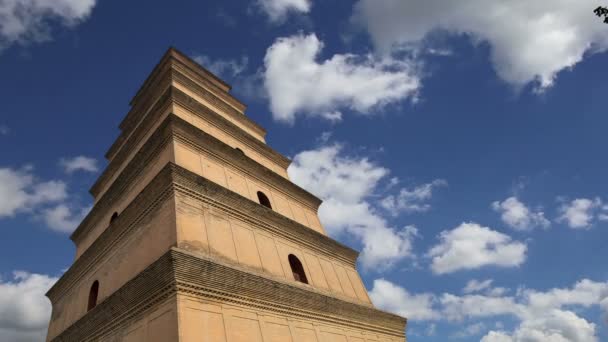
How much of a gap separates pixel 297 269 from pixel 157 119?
6894 millimetres

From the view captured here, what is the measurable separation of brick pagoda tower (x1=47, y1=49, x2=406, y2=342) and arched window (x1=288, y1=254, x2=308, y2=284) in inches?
1.2

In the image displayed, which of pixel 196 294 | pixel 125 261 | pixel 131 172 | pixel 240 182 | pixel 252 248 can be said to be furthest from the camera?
pixel 240 182

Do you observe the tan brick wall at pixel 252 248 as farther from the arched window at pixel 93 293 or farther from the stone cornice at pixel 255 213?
the arched window at pixel 93 293

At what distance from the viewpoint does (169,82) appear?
14.9 metres

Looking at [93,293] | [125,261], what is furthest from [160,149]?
[93,293]

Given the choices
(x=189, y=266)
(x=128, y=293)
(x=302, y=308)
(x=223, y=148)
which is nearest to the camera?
(x=189, y=266)

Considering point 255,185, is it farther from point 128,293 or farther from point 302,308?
point 128,293

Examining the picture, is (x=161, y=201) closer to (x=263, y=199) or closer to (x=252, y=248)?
(x=252, y=248)

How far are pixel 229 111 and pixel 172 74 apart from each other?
2602 millimetres

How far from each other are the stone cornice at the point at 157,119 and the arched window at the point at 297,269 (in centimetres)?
528

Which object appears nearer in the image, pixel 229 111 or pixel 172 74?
pixel 172 74

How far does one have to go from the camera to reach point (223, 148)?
40.2ft

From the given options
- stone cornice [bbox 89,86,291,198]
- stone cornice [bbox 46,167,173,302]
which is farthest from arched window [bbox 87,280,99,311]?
stone cornice [bbox 89,86,291,198]

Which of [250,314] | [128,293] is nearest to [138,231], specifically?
[128,293]
